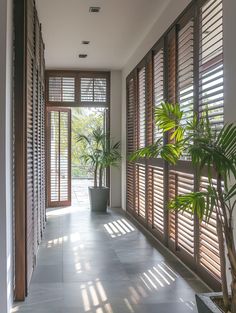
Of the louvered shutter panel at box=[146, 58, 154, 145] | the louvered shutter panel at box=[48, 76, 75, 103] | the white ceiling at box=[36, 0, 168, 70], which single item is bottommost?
the louvered shutter panel at box=[146, 58, 154, 145]

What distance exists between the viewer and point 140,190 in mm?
6473

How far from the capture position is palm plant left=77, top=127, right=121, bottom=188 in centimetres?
789

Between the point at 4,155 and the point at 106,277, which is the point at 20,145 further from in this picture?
the point at 106,277

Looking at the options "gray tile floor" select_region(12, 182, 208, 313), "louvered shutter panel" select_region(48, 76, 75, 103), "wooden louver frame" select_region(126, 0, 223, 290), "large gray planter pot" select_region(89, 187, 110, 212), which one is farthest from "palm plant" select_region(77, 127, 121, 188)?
"gray tile floor" select_region(12, 182, 208, 313)

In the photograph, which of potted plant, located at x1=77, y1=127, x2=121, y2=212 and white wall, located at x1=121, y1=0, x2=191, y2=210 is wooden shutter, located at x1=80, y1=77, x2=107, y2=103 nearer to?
white wall, located at x1=121, y1=0, x2=191, y2=210

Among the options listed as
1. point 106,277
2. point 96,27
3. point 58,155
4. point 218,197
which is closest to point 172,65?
point 96,27

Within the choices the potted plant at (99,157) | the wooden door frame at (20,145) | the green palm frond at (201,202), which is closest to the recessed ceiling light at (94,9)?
the wooden door frame at (20,145)

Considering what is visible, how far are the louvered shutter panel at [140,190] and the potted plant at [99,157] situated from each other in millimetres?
1241

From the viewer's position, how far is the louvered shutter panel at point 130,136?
7.14 metres

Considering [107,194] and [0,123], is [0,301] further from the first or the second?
[107,194]

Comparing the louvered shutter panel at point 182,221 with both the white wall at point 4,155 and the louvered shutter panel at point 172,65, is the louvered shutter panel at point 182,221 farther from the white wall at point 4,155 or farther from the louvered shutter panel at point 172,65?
the white wall at point 4,155

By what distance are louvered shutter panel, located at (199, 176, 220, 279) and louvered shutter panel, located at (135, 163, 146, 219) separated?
256cm

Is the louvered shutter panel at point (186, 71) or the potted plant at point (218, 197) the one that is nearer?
the potted plant at point (218, 197)

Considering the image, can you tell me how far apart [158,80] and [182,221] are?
2039 millimetres
